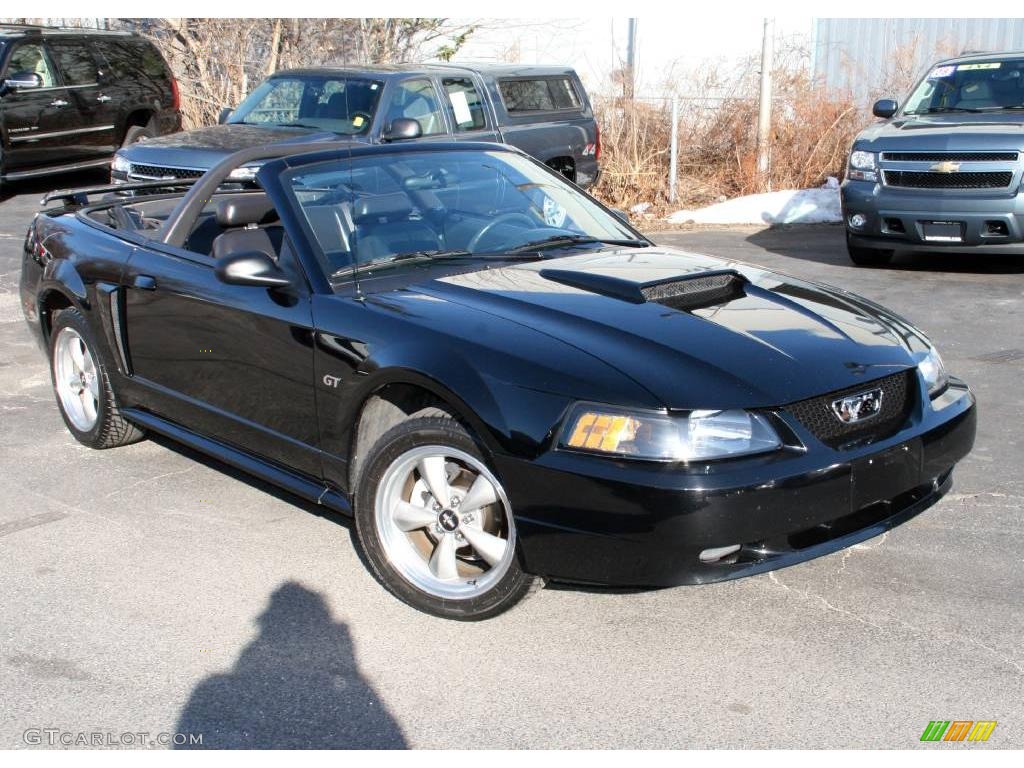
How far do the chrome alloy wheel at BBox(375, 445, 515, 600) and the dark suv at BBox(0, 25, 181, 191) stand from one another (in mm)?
12756

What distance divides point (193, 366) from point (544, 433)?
203cm

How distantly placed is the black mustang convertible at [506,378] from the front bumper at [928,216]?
5.06m

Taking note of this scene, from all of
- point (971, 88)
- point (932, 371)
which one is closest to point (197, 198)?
point (932, 371)

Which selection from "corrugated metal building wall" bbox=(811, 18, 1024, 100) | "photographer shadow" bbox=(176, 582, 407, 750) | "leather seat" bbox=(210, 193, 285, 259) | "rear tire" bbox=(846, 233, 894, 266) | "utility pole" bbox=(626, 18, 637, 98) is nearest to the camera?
"photographer shadow" bbox=(176, 582, 407, 750)

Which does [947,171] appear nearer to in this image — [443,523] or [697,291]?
[697,291]

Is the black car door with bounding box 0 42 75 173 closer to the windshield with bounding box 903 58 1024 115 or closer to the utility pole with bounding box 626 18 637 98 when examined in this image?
the utility pole with bounding box 626 18 637 98

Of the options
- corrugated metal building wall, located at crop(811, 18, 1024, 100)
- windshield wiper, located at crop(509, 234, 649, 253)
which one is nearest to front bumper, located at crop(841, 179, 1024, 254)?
windshield wiper, located at crop(509, 234, 649, 253)

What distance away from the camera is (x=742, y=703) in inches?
134

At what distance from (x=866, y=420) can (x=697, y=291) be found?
0.84 m

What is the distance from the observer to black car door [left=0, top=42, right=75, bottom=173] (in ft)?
49.0

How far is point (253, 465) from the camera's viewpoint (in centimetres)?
479

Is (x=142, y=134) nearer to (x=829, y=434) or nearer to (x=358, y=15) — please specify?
(x=358, y=15)

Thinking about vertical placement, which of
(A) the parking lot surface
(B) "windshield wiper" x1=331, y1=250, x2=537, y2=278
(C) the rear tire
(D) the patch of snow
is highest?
(B) "windshield wiper" x1=331, y1=250, x2=537, y2=278
